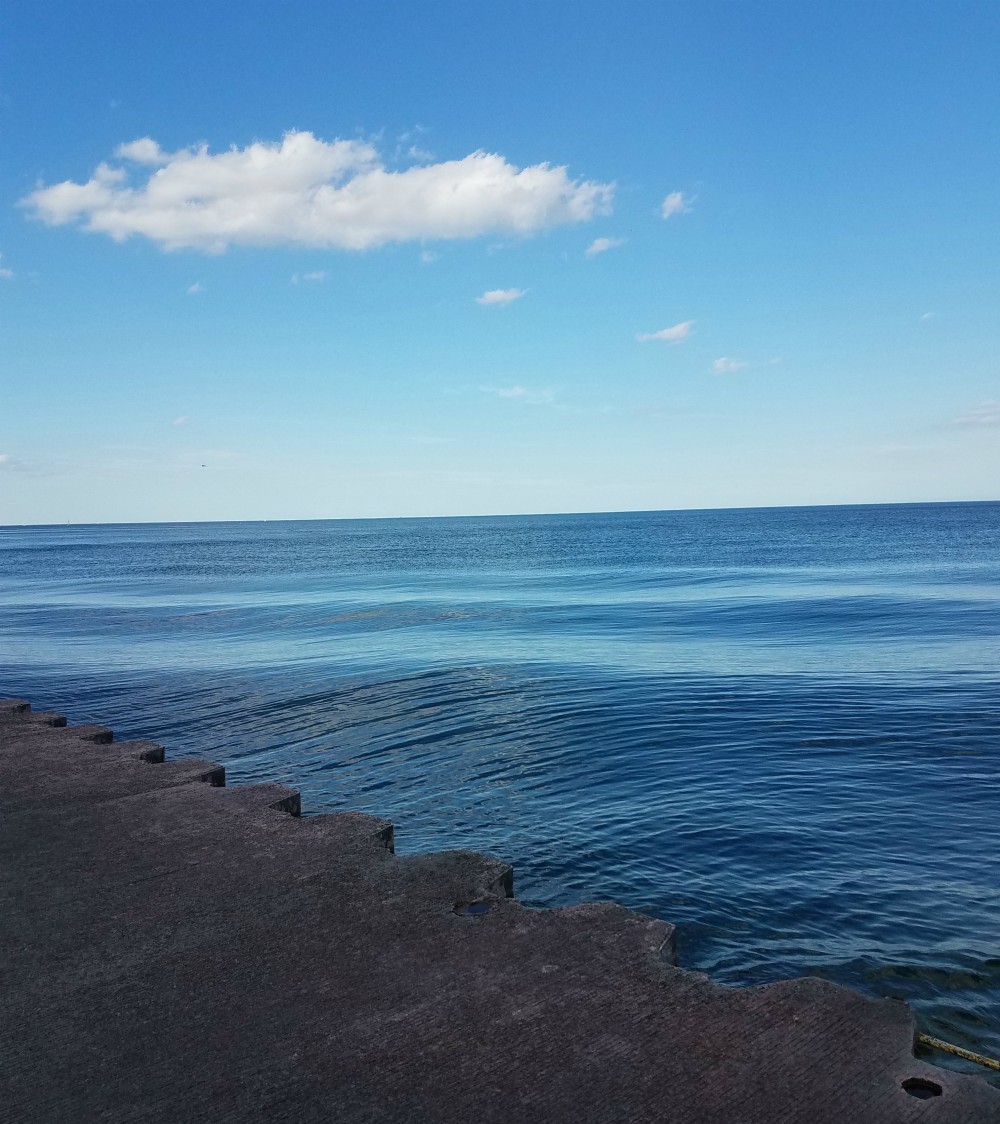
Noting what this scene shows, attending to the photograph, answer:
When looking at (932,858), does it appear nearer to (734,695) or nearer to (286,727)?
(734,695)


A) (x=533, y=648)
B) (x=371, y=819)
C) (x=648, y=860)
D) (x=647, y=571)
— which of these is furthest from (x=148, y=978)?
(x=647, y=571)

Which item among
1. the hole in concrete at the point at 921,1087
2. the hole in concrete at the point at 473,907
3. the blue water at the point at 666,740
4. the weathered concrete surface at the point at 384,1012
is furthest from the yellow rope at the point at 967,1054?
the hole in concrete at the point at 473,907

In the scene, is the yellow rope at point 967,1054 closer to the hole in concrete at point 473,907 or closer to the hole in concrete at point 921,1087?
the hole in concrete at point 921,1087

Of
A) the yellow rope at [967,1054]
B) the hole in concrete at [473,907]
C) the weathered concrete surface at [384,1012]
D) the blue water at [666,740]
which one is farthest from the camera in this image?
the blue water at [666,740]

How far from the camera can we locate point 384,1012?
4.10 m

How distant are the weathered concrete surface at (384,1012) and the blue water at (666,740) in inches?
92.7

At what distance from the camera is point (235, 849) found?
6.30m

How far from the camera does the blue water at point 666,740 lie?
736cm

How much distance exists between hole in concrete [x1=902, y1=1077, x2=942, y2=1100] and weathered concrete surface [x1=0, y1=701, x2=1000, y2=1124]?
0.02 meters

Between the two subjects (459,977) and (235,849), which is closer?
(459,977)

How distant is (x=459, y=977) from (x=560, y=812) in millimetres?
5896

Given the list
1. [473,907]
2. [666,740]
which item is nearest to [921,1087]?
[473,907]

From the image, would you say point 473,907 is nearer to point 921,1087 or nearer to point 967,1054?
point 921,1087

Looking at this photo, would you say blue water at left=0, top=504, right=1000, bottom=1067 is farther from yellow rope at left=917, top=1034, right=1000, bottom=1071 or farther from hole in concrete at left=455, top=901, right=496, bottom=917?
hole in concrete at left=455, top=901, right=496, bottom=917
